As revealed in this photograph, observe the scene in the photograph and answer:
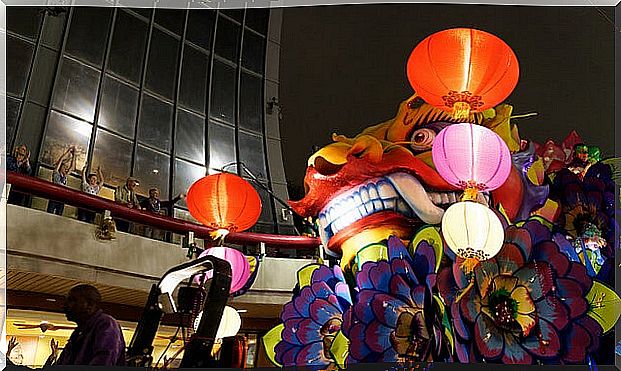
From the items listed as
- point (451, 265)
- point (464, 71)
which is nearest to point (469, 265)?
point (451, 265)

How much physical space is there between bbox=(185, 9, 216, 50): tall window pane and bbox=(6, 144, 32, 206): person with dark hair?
507 millimetres

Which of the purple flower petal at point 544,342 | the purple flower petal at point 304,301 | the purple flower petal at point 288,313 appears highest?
the purple flower petal at point 304,301

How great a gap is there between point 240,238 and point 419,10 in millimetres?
752

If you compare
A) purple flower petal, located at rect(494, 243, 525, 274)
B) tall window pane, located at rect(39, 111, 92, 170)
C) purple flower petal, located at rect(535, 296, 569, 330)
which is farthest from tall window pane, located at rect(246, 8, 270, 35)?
purple flower petal, located at rect(535, 296, 569, 330)

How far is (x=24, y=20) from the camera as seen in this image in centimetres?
206

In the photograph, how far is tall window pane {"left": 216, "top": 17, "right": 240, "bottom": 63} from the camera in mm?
2064

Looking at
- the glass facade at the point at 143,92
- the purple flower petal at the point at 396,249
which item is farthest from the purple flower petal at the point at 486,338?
the glass facade at the point at 143,92

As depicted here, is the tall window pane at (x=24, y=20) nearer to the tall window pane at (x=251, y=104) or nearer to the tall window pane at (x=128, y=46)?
the tall window pane at (x=128, y=46)

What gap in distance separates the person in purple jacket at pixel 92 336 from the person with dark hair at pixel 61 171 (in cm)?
20

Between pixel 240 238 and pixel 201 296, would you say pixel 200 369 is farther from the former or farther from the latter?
pixel 240 238

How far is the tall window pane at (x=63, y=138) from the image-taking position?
1.96 m

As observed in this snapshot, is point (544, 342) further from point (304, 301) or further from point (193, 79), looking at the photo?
point (193, 79)

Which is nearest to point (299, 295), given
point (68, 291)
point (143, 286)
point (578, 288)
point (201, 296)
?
point (201, 296)

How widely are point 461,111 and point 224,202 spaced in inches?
24.6
